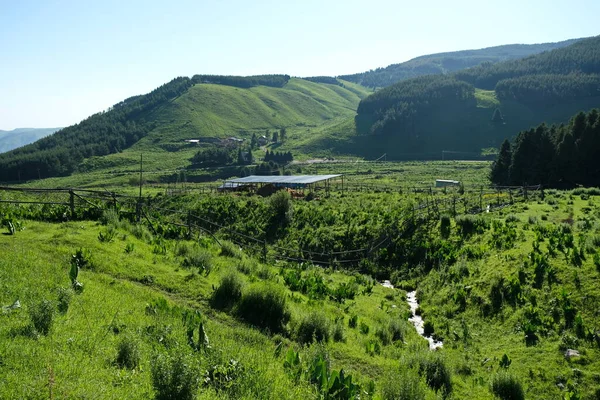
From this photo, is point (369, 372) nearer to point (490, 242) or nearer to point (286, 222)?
point (490, 242)

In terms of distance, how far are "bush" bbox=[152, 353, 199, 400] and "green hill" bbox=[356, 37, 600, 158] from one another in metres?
143

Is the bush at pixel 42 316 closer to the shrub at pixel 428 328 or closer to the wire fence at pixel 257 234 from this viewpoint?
the wire fence at pixel 257 234

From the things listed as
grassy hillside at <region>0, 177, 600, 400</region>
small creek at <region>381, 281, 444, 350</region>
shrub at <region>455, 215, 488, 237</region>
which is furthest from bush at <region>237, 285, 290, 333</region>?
shrub at <region>455, 215, 488, 237</region>

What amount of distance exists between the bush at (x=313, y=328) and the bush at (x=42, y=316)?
678cm

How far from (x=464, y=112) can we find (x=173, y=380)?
7082 inches

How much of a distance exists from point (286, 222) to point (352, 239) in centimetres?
811

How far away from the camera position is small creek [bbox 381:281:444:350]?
16.5m

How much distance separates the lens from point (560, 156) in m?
47.7

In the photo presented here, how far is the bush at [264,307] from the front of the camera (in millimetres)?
12922

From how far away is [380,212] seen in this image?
3612 cm

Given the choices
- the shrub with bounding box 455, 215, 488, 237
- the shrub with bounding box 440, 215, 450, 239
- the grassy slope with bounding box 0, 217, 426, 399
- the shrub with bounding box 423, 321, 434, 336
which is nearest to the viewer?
the grassy slope with bounding box 0, 217, 426, 399

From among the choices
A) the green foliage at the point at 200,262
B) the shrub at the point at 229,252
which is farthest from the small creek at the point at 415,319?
the green foliage at the point at 200,262

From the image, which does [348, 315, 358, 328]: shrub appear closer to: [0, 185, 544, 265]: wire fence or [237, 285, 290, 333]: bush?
[237, 285, 290, 333]: bush

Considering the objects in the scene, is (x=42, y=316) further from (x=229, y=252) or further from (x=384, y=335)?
(x=229, y=252)
